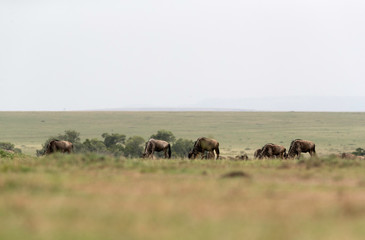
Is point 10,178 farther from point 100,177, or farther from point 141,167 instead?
point 141,167

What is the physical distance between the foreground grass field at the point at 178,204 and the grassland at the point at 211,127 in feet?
227

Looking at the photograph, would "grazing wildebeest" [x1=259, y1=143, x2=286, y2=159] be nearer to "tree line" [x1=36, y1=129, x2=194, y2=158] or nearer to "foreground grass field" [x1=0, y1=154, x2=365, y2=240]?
"foreground grass field" [x1=0, y1=154, x2=365, y2=240]

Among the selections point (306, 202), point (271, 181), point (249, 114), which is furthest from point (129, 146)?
point (249, 114)

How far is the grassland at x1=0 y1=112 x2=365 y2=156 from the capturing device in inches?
4077

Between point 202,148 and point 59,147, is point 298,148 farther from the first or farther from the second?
point 59,147

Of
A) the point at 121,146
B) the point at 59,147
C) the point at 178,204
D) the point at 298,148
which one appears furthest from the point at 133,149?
the point at 178,204

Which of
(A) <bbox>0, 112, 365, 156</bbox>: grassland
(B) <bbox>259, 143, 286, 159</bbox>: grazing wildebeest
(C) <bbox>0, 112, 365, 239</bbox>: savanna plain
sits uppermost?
(C) <bbox>0, 112, 365, 239</bbox>: savanna plain

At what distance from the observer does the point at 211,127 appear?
12975cm

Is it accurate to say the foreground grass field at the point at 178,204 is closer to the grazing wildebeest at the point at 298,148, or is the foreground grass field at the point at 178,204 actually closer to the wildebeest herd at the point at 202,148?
the wildebeest herd at the point at 202,148

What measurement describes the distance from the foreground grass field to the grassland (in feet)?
227

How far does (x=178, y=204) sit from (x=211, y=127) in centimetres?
11717

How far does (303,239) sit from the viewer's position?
971 centimetres

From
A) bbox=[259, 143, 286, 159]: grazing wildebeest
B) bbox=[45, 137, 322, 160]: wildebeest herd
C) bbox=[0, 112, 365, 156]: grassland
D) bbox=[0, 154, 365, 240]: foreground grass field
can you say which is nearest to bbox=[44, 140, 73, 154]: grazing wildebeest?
bbox=[45, 137, 322, 160]: wildebeest herd

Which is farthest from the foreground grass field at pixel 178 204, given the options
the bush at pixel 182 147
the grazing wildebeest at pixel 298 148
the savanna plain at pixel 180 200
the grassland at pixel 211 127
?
the grassland at pixel 211 127
